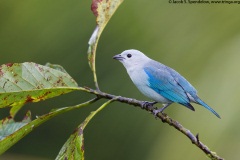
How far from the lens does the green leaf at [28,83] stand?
5.74 feet

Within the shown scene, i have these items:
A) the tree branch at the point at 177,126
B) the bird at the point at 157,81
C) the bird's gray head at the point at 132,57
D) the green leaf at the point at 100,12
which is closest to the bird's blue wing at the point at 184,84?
the bird at the point at 157,81

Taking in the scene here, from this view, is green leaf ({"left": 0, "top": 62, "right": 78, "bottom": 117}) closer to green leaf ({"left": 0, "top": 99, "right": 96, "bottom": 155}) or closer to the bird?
green leaf ({"left": 0, "top": 99, "right": 96, "bottom": 155})

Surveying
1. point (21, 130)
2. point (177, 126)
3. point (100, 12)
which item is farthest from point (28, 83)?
point (177, 126)

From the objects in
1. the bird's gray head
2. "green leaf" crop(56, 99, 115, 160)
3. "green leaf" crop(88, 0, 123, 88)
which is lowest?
"green leaf" crop(56, 99, 115, 160)

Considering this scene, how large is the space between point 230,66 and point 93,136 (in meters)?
1.32

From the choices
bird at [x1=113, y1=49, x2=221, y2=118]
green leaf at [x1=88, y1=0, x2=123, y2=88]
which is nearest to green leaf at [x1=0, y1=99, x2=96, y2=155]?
green leaf at [x1=88, y1=0, x2=123, y2=88]

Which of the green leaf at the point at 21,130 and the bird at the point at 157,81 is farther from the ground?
the bird at the point at 157,81

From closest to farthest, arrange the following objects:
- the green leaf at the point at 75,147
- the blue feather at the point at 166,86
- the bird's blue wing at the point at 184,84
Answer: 1. the green leaf at the point at 75,147
2. the blue feather at the point at 166,86
3. the bird's blue wing at the point at 184,84

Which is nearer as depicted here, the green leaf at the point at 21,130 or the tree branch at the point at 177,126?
the tree branch at the point at 177,126

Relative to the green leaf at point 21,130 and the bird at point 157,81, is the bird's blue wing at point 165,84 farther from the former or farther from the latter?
the green leaf at point 21,130

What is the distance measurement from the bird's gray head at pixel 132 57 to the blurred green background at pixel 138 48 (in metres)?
A: 0.06

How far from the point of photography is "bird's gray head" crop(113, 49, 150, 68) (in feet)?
10.1

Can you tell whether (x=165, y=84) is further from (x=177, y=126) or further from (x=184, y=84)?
(x=177, y=126)

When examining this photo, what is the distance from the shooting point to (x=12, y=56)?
3.53 m
